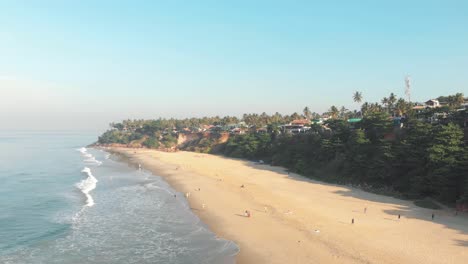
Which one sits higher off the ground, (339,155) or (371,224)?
(339,155)

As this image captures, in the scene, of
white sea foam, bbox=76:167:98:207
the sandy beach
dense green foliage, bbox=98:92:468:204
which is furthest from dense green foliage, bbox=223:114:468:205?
white sea foam, bbox=76:167:98:207

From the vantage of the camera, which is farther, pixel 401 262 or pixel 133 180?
pixel 133 180

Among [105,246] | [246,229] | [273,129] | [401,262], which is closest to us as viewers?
[401,262]

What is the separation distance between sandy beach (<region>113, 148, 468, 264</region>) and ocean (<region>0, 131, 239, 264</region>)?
260 cm

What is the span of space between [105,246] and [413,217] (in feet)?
92.6

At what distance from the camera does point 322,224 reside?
106ft

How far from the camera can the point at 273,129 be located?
94.4 m

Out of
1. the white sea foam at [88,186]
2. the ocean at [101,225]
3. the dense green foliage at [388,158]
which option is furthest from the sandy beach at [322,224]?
the white sea foam at [88,186]

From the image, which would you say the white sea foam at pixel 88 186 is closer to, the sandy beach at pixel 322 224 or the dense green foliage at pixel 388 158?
the sandy beach at pixel 322 224

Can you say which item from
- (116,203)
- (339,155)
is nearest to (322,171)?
(339,155)

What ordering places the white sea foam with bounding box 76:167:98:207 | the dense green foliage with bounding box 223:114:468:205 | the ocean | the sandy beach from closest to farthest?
the sandy beach → the ocean → the dense green foliage with bounding box 223:114:468:205 → the white sea foam with bounding box 76:167:98:207

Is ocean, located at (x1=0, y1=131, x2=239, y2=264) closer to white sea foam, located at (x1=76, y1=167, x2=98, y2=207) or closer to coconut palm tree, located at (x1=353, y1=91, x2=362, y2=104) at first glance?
white sea foam, located at (x1=76, y1=167, x2=98, y2=207)

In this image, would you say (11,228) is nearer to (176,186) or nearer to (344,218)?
(176,186)

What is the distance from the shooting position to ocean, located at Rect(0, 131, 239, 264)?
2598 cm
